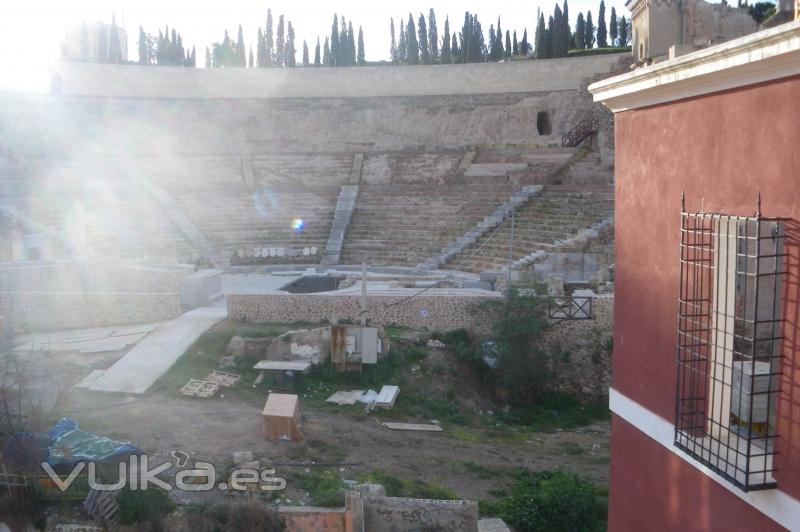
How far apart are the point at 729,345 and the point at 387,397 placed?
10038mm

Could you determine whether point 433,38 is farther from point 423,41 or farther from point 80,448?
point 80,448

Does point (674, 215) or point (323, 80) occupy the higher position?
point (323, 80)

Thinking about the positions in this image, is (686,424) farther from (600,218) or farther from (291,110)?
(291,110)

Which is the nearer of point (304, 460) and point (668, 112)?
point (668, 112)

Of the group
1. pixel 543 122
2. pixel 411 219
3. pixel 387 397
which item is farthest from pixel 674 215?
pixel 543 122

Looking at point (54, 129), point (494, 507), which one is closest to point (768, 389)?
point (494, 507)

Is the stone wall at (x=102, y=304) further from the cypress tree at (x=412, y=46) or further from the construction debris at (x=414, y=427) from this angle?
the cypress tree at (x=412, y=46)

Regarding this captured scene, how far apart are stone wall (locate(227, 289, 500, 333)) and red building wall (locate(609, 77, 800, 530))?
37.2 ft

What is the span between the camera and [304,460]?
35.1 feet

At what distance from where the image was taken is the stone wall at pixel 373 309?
1742cm

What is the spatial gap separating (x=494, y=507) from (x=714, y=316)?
610 cm

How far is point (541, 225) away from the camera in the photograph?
25.5 meters

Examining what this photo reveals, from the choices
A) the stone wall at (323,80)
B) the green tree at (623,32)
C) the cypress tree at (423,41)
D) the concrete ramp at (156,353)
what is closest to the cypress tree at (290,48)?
the cypress tree at (423,41)

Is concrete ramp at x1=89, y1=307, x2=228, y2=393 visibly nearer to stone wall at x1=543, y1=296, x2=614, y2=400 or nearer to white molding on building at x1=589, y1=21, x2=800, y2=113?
stone wall at x1=543, y1=296, x2=614, y2=400
